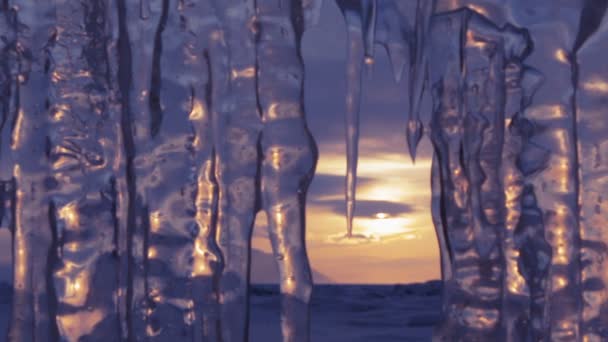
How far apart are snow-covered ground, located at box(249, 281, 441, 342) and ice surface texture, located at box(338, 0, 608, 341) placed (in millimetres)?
2443

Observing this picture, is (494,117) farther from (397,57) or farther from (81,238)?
(81,238)

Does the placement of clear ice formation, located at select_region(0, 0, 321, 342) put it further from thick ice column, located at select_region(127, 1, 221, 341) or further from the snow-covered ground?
the snow-covered ground

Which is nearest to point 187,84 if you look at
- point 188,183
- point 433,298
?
point 188,183

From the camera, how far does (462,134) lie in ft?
6.79

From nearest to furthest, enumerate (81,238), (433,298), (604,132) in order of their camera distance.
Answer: (604,132)
(81,238)
(433,298)

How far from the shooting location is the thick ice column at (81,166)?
2164 mm

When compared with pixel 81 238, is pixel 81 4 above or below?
above

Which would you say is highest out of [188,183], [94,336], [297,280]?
[188,183]

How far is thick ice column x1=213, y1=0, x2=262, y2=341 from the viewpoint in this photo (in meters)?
2.07

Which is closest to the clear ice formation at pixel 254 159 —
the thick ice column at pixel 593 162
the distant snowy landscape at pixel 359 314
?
the thick ice column at pixel 593 162

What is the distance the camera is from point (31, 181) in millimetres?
2205

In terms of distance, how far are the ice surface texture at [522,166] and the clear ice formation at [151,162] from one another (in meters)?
0.19

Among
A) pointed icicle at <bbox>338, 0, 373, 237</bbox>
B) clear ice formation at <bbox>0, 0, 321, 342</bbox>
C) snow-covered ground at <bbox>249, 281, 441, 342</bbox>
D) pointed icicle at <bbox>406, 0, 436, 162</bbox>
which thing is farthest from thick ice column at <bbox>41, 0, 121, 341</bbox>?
snow-covered ground at <bbox>249, 281, 441, 342</bbox>

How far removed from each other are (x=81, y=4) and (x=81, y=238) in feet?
1.85
